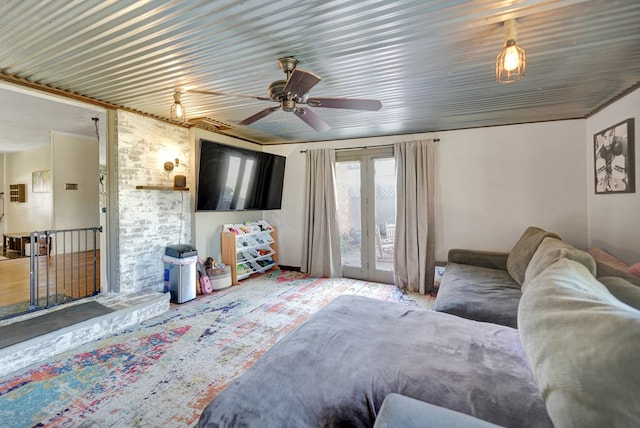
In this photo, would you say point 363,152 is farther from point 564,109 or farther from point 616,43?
point 616,43

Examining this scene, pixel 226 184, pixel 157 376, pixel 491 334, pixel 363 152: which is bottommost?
pixel 157 376

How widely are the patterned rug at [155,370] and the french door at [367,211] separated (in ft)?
3.96

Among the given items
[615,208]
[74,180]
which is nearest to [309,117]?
[615,208]

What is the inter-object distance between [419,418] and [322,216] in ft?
13.6

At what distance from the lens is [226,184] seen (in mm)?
4203

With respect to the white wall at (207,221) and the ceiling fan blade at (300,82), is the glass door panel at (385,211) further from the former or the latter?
the ceiling fan blade at (300,82)

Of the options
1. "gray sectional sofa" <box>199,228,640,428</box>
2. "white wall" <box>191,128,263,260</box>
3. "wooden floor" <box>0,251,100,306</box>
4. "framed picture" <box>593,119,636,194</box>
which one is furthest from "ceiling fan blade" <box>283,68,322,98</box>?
"framed picture" <box>593,119,636,194</box>

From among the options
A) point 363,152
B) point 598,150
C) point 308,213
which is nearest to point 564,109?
point 598,150

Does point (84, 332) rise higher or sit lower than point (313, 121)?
lower

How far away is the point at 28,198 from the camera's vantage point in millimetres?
6730

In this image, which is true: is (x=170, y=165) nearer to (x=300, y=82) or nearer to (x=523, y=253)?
(x=300, y=82)

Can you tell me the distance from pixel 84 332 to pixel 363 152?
425 cm

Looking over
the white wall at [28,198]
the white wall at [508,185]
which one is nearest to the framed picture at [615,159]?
the white wall at [508,185]

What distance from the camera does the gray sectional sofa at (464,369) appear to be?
857 millimetres
